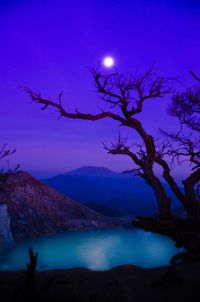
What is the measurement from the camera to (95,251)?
15984 millimetres

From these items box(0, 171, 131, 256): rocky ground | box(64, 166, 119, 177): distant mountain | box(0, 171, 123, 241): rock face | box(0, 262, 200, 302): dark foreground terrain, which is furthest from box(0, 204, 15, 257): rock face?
box(64, 166, 119, 177): distant mountain

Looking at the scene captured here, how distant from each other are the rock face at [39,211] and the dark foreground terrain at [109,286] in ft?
33.4

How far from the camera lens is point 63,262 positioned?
13859mm

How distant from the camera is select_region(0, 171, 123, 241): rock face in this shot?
19156 millimetres

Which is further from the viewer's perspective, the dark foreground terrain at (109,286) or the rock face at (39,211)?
the rock face at (39,211)

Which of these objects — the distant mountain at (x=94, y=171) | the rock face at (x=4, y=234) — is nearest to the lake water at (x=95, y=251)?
the rock face at (x=4, y=234)

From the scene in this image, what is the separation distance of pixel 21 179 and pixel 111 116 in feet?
35.8

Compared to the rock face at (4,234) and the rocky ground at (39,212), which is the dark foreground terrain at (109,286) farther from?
the rocky ground at (39,212)

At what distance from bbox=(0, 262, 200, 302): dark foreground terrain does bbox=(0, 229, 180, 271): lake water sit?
384 cm

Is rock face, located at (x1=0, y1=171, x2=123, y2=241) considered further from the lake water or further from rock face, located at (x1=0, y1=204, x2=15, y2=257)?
rock face, located at (x1=0, y1=204, x2=15, y2=257)

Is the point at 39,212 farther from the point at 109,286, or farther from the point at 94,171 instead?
the point at 94,171

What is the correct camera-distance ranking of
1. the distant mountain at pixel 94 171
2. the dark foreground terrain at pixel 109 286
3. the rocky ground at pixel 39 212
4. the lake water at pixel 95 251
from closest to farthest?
1. the dark foreground terrain at pixel 109 286
2. the lake water at pixel 95 251
3. the rocky ground at pixel 39 212
4. the distant mountain at pixel 94 171

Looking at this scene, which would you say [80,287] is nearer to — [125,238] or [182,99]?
[182,99]

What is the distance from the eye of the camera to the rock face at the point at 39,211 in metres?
19.2
